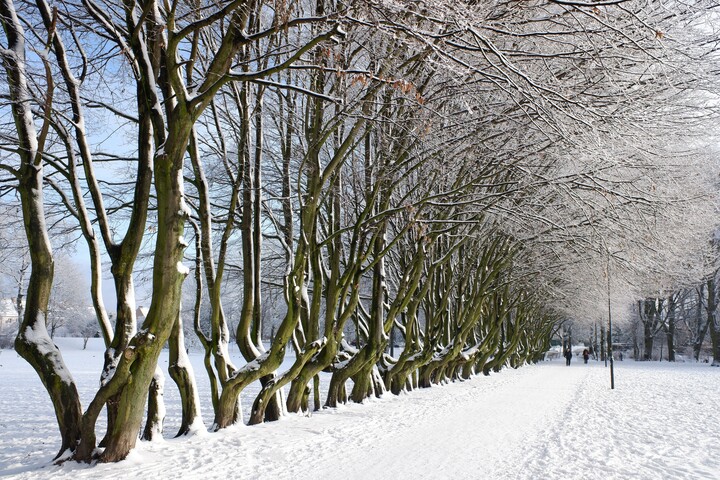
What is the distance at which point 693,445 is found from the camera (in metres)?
8.66

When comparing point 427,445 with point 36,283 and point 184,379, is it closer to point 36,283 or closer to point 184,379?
point 184,379

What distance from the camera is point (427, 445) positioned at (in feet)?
26.5

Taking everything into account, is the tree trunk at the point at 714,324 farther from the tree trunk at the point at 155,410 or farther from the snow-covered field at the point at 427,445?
the tree trunk at the point at 155,410

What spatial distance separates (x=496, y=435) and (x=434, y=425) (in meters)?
1.35

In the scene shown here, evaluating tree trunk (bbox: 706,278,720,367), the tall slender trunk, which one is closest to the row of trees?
the tall slender trunk

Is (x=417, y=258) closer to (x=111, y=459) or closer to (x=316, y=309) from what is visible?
(x=316, y=309)

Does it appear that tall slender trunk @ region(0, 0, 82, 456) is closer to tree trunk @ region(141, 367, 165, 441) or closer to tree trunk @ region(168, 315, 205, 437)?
tree trunk @ region(141, 367, 165, 441)

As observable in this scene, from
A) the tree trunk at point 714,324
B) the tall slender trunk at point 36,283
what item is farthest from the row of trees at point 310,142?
the tree trunk at point 714,324

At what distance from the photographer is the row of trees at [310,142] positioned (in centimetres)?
620

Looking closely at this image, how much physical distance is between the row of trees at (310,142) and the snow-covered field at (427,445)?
703 mm

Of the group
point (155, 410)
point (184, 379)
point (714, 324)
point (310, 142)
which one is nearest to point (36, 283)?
point (155, 410)

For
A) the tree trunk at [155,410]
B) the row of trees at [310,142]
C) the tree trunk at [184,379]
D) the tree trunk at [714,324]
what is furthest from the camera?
the tree trunk at [714,324]

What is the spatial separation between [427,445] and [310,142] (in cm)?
586

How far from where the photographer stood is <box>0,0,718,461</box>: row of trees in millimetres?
6195
